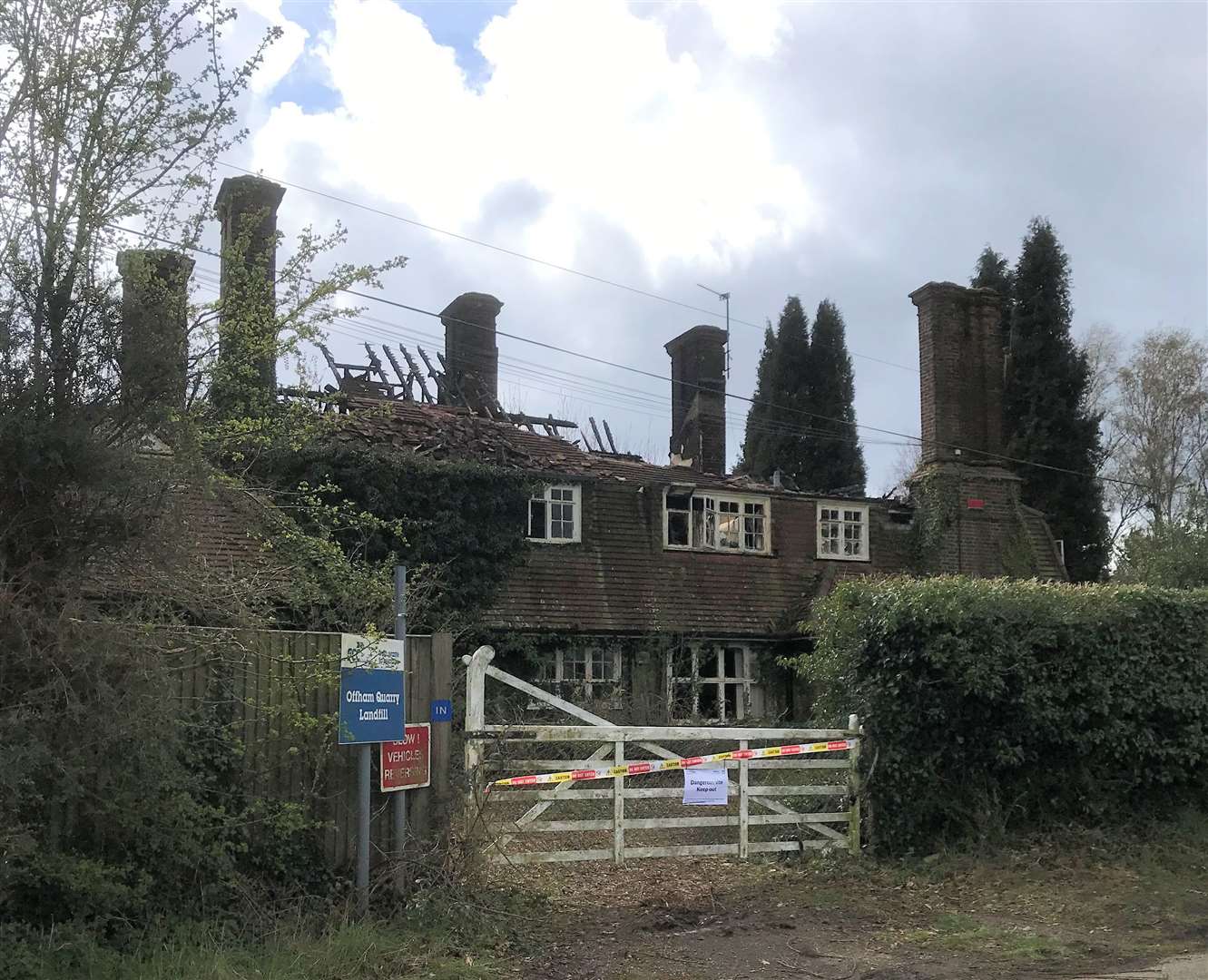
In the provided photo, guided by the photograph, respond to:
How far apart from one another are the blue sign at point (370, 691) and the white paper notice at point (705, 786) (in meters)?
3.46

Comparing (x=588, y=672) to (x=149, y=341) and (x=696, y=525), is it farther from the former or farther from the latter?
(x=149, y=341)

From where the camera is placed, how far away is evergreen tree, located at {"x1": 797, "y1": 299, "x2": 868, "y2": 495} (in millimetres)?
41062

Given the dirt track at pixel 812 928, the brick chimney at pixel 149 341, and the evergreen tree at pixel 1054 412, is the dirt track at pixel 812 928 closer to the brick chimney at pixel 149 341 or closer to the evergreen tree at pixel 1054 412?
the brick chimney at pixel 149 341

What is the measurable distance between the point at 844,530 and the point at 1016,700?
13479 millimetres

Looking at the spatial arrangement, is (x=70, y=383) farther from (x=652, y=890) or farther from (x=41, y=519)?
(x=652, y=890)

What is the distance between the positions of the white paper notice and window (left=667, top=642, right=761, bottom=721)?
34.1 feet

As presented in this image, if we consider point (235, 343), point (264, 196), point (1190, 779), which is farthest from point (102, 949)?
point (264, 196)

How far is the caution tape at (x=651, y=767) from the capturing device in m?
9.62

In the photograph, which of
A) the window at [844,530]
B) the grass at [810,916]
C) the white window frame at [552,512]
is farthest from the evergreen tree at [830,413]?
the grass at [810,916]

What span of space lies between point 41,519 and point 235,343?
227 cm

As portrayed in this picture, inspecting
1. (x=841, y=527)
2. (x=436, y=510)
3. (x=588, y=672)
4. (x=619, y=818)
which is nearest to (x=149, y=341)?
(x=619, y=818)

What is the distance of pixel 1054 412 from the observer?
3697 centimetres

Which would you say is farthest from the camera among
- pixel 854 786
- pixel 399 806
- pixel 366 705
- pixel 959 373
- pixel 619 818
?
pixel 959 373

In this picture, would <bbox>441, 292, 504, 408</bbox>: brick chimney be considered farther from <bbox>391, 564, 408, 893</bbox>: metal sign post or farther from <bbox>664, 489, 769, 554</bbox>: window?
<bbox>391, 564, 408, 893</bbox>: metal sign post
